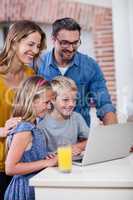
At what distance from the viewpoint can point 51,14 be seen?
209cm

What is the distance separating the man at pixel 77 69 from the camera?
2076 millimetres

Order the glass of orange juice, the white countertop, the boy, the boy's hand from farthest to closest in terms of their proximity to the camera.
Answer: the boy
the boy's hand
the glass of orange juice
the white countertop

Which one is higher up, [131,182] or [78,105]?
[78,105]

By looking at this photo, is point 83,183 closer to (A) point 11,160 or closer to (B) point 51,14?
(A) point 11,160

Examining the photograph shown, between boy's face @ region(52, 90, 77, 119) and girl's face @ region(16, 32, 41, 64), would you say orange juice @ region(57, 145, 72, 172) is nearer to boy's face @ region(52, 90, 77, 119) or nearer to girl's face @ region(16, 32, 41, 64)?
boy's face @ region(52, 90, 77, 119)

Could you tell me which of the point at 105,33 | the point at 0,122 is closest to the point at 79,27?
the point at 105,33

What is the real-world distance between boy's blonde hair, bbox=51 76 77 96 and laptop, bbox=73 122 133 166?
34 centimetres

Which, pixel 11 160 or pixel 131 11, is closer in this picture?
pixel 11 160

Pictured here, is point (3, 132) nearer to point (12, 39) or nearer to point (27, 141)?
point (27, 141)

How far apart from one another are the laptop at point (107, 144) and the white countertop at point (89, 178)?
9 cm

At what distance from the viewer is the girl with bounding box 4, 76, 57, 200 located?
193 centimetres

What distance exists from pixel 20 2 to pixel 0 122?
0.71 meters

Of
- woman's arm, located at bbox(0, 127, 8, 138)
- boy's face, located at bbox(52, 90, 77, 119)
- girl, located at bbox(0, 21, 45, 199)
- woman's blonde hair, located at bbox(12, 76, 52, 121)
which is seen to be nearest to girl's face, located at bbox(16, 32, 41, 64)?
girl, located at bbox(0, 21, 45, 199)

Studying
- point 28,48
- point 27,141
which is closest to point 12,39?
point 28,48
